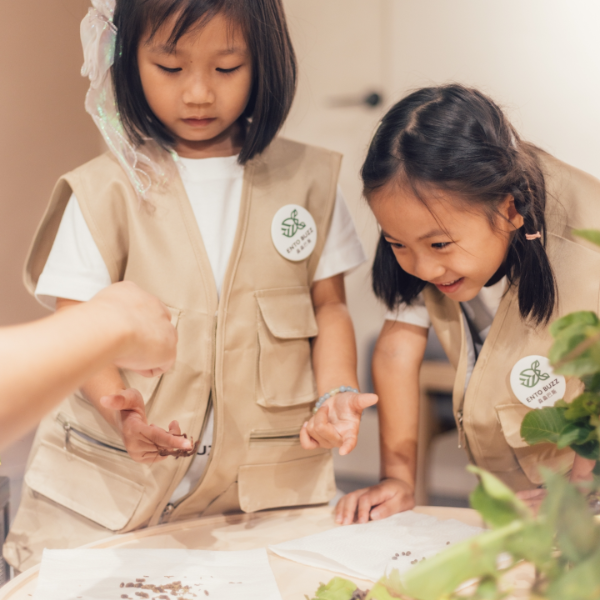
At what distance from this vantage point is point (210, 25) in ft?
2.85

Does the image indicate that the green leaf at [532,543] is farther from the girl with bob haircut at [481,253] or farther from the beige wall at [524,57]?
the beige wall at [524,57]

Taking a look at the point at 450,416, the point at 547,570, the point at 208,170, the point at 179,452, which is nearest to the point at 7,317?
the point at 208,170

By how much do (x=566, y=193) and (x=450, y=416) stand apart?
121 cm

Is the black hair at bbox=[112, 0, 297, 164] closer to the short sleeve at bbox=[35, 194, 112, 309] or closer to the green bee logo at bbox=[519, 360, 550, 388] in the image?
the short sleeve at bbox=[35, 194, 112, 309]

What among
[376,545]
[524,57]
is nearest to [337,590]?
[376,545]

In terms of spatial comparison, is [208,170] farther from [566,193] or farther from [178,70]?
[566,193]

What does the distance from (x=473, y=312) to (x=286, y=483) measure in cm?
42

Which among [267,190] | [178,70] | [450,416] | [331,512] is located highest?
[178,70]

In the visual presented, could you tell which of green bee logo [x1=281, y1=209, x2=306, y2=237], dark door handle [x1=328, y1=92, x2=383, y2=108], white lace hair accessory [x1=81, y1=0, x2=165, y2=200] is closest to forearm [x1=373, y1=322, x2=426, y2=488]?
green bee logo [x1=281, y1=209, x2=306, y2=237]

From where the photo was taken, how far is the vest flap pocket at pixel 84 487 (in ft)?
3.20

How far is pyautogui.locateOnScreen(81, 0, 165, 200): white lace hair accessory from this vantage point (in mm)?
955

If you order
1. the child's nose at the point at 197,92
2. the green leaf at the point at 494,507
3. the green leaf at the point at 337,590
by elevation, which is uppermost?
the child's nose at the point at 197,92

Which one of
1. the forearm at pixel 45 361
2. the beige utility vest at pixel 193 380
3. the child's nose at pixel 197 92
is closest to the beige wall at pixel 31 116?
the beige utility vest at pixel 193 380

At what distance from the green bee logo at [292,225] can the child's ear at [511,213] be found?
32 centimetres
